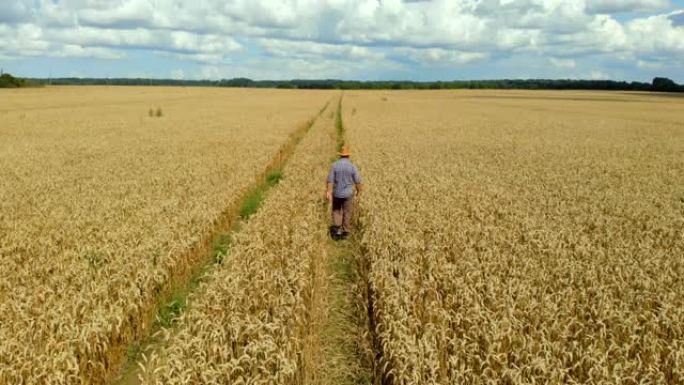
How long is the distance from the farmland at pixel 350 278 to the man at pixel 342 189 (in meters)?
0.51

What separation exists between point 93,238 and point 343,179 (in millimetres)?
5285

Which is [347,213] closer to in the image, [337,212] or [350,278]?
[337,212]

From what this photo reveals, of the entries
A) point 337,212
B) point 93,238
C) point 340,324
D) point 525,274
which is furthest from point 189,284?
point 525,274

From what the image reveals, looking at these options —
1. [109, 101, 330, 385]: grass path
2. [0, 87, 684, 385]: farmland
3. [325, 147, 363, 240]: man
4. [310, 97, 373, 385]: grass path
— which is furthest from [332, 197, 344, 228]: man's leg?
[109, 101, 330, 385]: grass path

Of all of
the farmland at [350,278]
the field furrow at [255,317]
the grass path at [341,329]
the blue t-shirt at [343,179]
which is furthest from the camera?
the blue t-shirt at [343,179]

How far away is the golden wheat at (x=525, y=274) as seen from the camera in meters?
5.72


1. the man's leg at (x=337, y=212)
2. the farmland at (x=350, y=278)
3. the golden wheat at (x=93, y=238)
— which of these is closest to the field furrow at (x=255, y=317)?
the farmland at (x=350, y=278)

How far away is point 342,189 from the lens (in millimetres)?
12008

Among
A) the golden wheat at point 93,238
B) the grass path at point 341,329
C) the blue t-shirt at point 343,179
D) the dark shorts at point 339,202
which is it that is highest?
the blue t-shirt at point 343,179

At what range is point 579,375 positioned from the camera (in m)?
5.63

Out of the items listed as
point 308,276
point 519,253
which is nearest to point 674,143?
point 519,253

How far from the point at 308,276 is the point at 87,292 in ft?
10.7

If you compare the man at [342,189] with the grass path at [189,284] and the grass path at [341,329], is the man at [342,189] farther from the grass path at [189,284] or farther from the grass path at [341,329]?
the grass path at [189,284]

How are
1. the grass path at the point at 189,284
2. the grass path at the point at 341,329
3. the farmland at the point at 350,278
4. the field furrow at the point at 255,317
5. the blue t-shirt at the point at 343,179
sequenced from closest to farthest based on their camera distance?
the field furrow at the point at 255,317
the farmland at the point at 350,278
the grass path at the point at 341,329
the grass path at the point at 189,284
the blue t-shirt at the point at 343,179
